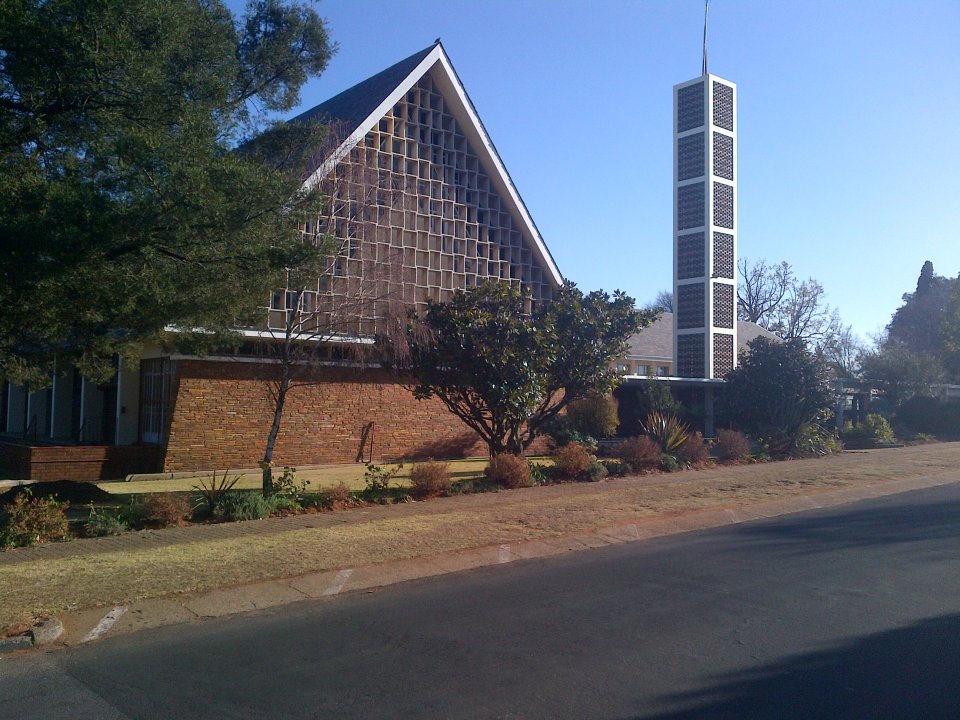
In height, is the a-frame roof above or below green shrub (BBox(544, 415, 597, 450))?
above

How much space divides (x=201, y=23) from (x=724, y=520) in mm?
11299

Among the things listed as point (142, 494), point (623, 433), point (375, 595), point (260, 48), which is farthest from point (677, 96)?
point (375, 595)

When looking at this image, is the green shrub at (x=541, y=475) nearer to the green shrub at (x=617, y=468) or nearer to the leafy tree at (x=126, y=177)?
the green shrub at (x=617, y=468)

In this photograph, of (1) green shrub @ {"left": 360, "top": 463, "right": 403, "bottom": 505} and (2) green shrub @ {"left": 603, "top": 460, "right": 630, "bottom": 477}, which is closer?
(1) green shrub @ {"left": 360, "top": 463, "right": 403, "bottom": 505}

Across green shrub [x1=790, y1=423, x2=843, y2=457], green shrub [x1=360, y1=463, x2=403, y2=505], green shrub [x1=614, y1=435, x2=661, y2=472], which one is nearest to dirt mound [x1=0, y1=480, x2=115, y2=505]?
green shrub [x1=360, y1=463, x2=403, y2=505]

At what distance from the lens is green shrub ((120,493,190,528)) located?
1238 centimetres

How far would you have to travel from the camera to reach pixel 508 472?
678 inches

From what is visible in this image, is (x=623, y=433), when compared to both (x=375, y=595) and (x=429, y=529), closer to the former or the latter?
(x=429, y=529)

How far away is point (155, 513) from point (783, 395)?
19.3 meters

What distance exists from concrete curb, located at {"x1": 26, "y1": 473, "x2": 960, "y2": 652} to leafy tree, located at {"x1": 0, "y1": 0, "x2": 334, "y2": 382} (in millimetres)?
4273

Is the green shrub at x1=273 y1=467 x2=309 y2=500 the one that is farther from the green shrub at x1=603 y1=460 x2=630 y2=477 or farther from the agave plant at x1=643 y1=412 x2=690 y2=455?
the agave plant at x1=643 y1=412 x2=690 y2=455

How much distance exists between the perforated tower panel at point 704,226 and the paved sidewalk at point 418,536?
14558mm

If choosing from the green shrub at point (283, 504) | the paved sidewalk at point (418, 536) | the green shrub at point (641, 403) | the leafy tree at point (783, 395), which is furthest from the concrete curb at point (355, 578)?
the green shrub at point (641, 403)

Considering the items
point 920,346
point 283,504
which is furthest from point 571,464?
point 920,346
